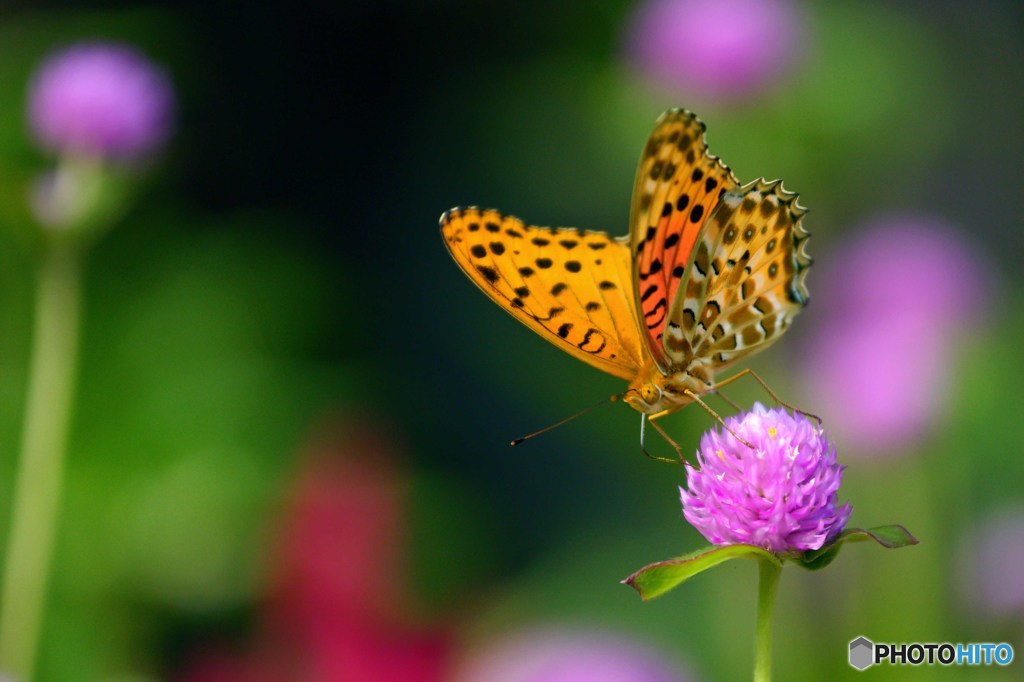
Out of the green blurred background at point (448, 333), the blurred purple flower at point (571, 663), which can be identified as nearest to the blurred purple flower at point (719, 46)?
the green blurred background at point (448, 333)

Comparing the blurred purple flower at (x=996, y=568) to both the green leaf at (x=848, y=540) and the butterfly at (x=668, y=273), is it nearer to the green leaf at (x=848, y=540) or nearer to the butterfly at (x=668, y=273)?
the butterfly at (x=668, y=273)

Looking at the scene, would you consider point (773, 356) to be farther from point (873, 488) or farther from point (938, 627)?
point (938, 627)

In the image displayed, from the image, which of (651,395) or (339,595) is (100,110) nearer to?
(339,595)

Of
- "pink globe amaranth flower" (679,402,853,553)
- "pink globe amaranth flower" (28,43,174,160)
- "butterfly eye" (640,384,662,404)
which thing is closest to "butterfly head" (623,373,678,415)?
"butterfly eye" (640,384,662,404)

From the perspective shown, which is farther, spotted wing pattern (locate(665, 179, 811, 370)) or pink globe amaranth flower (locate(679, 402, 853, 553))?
spotted wing pattern (locate(665, 179, 811, 370))

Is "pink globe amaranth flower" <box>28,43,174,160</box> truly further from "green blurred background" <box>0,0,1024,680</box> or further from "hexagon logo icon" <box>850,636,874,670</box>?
"hexagon logo icon" <box>850,636,874,670</box>

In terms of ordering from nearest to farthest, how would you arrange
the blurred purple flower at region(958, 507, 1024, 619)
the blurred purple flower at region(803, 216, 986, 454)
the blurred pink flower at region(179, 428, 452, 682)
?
1. the blurred purple flower at region(958, 507, 1024, 619)
2. the blurred pink flower at region(179, 428, 452, 682)
3. the blurred purple flower at region(803, 216, 986, 454)
